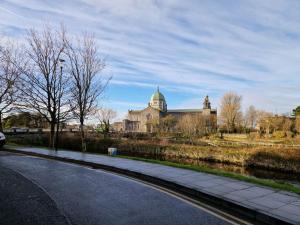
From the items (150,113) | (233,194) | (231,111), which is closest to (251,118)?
(231,111)

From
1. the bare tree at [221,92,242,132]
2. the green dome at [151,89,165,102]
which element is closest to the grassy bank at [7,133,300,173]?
the bare tree at [221,92,242,132]

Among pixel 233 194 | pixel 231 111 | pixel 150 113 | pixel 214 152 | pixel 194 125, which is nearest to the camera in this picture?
pixel 233 194

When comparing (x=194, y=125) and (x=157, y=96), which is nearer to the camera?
(x=194, y=125)

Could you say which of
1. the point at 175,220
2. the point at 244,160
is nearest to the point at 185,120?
the point at 244,160

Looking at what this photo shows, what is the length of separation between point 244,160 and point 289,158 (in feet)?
14.7

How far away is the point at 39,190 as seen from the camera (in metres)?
8.15

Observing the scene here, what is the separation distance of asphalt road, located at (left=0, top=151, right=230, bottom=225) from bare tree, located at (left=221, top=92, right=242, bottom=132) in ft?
254

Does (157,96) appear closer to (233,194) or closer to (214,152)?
(214,152)

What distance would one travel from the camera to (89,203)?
271 inches

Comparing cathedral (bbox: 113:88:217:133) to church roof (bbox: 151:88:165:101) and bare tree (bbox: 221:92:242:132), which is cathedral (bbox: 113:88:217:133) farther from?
bare tree (bbox: 221:92:242:132)

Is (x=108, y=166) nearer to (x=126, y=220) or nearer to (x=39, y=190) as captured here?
(x=39, y=190)

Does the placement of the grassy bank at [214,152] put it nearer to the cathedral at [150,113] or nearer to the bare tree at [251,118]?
the bare tree at [251,118]

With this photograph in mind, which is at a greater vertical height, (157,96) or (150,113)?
(157,96)

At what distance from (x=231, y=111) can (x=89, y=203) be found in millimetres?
82026
